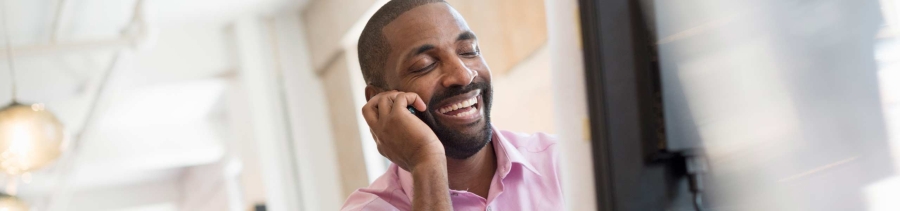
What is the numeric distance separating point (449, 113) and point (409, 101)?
14 cm

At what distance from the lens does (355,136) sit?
540 cm

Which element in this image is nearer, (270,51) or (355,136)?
(355,136)

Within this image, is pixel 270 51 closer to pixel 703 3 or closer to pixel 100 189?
pixel 703 3

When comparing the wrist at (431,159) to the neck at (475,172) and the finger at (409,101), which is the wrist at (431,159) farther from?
the neck at (475,172)

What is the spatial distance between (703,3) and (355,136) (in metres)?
4.80

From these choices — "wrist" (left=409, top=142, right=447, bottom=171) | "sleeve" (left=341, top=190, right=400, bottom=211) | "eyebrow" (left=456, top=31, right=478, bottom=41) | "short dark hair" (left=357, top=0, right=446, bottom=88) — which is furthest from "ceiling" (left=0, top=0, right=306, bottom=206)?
"wrist" (left=409, top=142, right=447, bottom=171)

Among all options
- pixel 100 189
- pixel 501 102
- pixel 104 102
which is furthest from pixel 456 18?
pixel 100 189

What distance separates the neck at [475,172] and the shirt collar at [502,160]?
0.07ft

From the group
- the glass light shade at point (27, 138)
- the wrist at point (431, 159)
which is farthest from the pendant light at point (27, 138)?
the wrist at point (431, 159)

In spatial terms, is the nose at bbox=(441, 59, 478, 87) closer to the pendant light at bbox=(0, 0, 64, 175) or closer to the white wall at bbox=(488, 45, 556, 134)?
the white wall at bbox=(488, 45, 556, 134)

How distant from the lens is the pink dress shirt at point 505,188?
1.48 metres

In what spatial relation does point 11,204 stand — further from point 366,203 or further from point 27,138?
point 366,203

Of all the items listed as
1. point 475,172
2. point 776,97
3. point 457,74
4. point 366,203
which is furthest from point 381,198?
point 776,97

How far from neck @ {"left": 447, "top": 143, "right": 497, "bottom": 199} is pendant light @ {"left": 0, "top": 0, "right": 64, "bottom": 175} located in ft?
8.34
